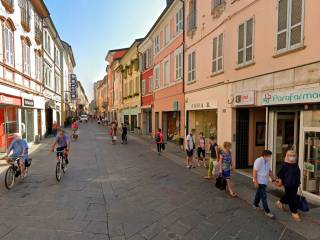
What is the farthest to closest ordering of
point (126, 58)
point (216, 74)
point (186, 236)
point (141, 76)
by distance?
point (126, 58), point (141, 76), point (216, 74), point (186, 236)

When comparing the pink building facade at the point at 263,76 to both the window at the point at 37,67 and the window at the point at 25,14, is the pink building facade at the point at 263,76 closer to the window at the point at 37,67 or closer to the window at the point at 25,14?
the window at the point at 25,14

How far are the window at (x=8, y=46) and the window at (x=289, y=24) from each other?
1168 cm

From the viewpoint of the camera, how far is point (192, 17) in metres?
14.4

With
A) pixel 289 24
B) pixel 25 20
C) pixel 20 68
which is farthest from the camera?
pixel 25 20

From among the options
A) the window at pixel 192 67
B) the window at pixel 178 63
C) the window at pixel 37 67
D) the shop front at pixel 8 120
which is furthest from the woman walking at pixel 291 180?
the window at pixel 37 67

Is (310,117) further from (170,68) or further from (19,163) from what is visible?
(170,68)

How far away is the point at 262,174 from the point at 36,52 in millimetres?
18189

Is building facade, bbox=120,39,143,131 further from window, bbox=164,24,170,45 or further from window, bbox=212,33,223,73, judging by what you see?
window, bbox=212,33,223,73

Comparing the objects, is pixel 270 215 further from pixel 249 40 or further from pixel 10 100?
pixel 10 100

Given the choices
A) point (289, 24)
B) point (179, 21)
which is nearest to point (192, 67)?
point (179, 21)

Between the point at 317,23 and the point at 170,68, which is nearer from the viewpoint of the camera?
the point at 317,23

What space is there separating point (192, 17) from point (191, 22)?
0.86ft

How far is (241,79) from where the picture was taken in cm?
A: 966

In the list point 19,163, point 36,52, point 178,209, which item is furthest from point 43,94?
point 178,209
